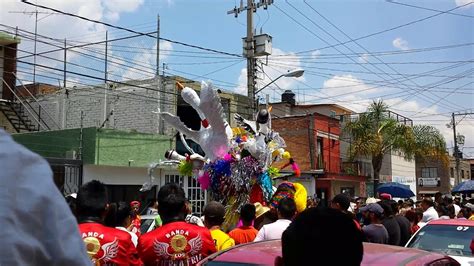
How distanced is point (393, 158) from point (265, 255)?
4044 cm

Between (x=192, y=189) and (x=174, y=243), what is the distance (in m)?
17.0

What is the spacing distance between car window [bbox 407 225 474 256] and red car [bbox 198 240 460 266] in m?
4.12

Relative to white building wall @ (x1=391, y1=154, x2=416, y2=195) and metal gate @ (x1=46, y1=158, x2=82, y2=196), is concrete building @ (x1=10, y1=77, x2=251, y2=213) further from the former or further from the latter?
white building wall @ (x1=391, y1=154, x2=416, y2=195)

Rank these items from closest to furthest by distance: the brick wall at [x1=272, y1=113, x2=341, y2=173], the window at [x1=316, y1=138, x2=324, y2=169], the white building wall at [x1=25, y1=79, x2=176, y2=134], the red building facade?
the white building wall at [x1=25, y1=79, x2=176, y2=134], the red building facade, the brick wall at [x1=272, y1=113, x2=341, y2=173], the window at [x1=316, y1=138, x2=324, y2=169]

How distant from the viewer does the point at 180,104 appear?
2316cm

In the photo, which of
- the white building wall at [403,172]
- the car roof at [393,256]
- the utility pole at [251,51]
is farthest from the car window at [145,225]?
the white building wall at [403,172]

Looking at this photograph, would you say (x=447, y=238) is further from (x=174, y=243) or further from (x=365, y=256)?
(x=174, y=243)

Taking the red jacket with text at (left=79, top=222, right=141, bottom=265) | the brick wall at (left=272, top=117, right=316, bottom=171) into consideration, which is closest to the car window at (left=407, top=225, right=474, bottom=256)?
the red jacket with text at (left=79, top=222, right=141, bottom=265)

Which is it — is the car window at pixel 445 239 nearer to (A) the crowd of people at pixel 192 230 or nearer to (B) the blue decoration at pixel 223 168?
(A) the crowd of people at pixel 192 230

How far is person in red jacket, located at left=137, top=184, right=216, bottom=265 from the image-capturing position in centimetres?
421

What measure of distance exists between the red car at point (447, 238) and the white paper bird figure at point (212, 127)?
10.9 ft

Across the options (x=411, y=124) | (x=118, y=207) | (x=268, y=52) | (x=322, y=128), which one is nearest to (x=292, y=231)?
(x=118, y=207)

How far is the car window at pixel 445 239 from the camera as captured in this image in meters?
7.79

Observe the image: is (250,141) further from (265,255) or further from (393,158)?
(393,158)
